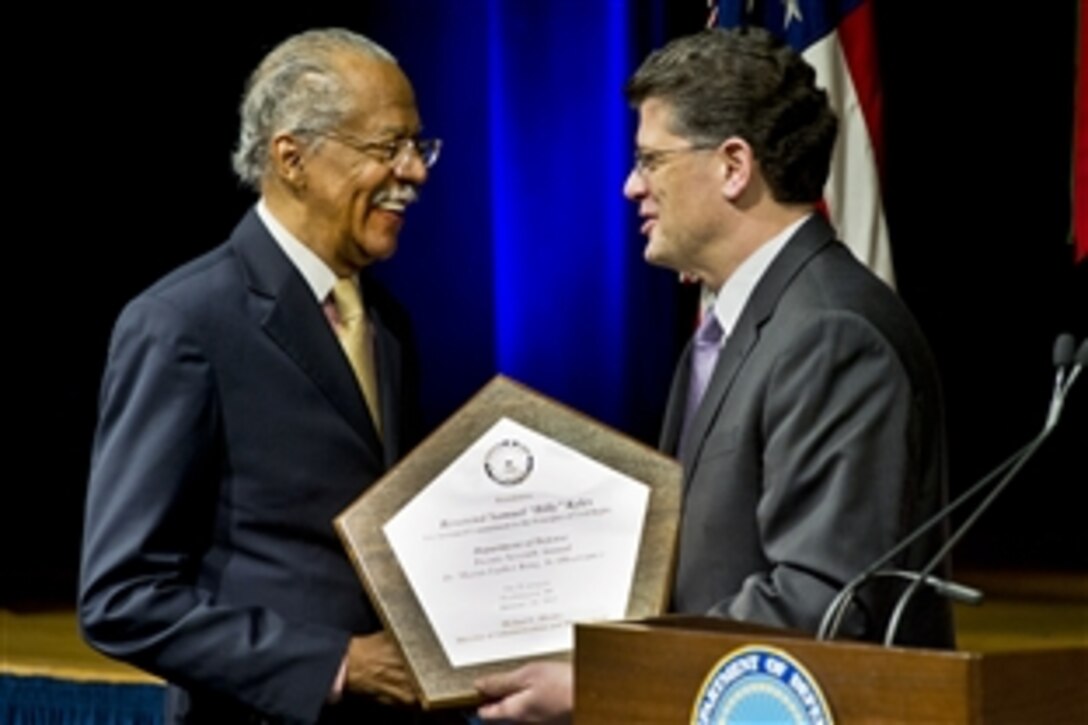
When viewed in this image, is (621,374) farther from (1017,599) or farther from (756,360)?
(756,360)

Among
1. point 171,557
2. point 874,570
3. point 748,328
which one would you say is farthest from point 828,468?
point 171,557

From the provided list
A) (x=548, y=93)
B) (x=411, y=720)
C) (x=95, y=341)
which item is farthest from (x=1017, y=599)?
(x=411, y=720)

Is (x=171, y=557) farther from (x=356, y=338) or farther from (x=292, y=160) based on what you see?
(x=292, y=160)

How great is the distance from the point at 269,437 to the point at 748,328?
0.60 meters

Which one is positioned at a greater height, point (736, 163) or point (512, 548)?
point (736, 163)

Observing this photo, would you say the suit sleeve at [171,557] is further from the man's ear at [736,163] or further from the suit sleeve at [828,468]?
the man's ear at [736,163]

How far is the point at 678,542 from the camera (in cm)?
269

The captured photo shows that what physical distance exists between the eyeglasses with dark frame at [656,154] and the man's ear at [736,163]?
0.7 inches

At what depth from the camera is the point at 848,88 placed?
189 inches

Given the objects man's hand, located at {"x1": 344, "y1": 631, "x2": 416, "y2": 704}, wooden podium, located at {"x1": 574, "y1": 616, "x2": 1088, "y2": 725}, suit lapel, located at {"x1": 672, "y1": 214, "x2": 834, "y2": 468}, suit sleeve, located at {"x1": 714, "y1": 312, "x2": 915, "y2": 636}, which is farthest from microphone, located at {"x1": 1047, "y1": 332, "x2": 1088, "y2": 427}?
man's hand, located at {"x1": 344, "y1": 631, "x2": 416, "y2": 704}

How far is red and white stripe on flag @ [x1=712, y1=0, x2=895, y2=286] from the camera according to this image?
4.72 meters

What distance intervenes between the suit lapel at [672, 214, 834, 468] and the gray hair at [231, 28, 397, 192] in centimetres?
59

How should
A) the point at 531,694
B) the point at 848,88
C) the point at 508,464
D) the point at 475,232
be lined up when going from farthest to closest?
1. the point at 475,232
2. the point at 848,88
3. the point at 508,464
4. the point at 531,694

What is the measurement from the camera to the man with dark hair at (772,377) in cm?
249
